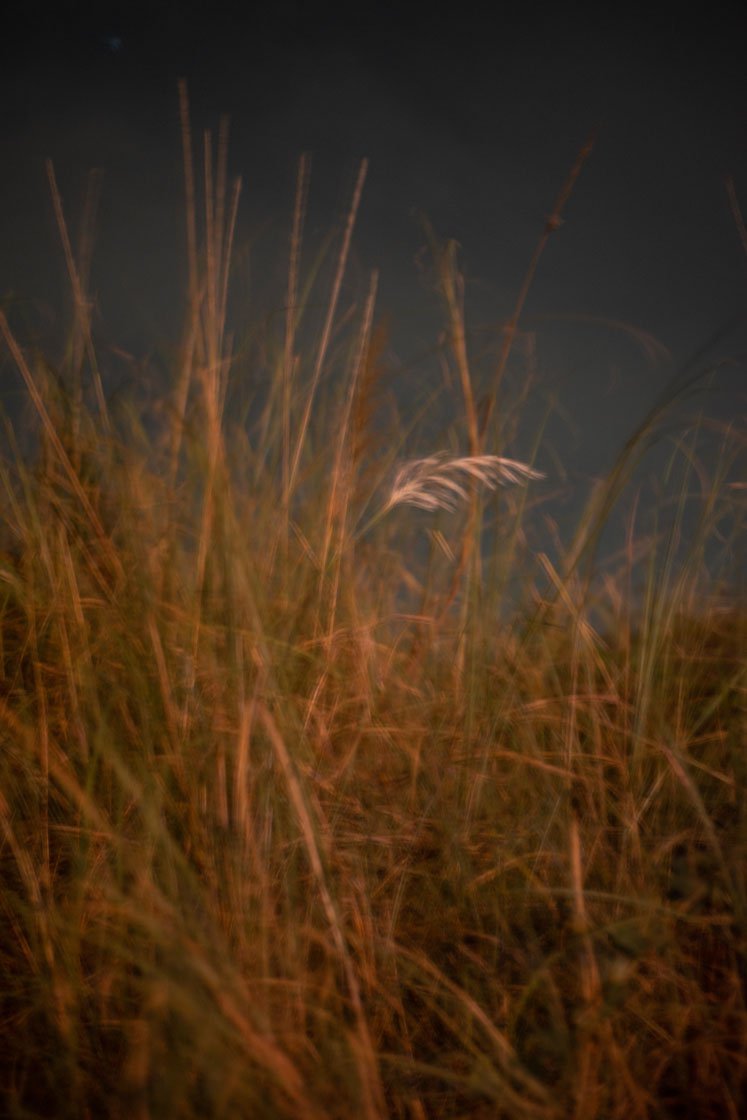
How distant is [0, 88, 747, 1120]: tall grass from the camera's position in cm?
75

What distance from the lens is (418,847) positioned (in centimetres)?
109

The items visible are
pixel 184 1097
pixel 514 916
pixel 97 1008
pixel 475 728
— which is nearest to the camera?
pixel 184 1097

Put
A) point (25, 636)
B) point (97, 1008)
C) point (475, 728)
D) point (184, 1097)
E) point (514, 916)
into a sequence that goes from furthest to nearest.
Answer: point (25, 636), point (475, 728), point (514, 916), point (97, 1008), point (184, 1097)

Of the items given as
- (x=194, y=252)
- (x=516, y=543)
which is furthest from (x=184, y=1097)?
(x=194, y=252)

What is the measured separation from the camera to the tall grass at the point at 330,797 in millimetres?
754

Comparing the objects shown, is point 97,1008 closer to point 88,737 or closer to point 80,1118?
point 80,1118

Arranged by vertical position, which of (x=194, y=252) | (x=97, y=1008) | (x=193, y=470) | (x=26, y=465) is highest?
(x=194, y=252)

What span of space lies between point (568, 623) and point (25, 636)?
98 centimetres

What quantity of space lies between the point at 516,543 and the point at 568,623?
17cm

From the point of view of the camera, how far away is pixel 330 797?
111cm

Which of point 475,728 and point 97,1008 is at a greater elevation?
point 475,728

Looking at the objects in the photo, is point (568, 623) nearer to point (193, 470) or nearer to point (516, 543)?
point (516, 543)

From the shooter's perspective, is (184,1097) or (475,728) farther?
(475,728)

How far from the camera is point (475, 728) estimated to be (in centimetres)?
120
